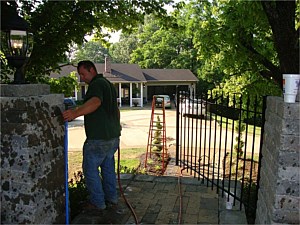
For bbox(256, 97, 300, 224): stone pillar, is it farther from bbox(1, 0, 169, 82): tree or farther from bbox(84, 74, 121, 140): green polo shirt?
bbox(1, 0, 169, 82): tree

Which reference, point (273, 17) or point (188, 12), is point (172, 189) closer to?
point (273, 17)

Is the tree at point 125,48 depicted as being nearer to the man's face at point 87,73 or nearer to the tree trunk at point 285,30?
the tree trunk at point 285,30

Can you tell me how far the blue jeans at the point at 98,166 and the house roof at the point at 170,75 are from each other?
2485 cm

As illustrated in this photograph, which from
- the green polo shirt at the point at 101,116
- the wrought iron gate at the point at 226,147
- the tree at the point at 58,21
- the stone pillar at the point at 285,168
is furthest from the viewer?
the tree at the point at 58,21

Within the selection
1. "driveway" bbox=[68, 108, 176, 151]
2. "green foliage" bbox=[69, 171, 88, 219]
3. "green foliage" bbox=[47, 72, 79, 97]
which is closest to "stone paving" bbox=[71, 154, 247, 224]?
"green foliage" bbox=[69, 171, 88, 219]

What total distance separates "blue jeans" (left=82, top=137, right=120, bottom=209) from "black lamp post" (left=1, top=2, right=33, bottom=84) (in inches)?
40.2

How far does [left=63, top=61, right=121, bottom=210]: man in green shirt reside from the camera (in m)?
3.03

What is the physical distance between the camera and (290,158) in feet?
7.22

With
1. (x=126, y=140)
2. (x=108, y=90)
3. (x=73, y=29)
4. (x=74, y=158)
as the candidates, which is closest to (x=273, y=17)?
(x=108, y=90)

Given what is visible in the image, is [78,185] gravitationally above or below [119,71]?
below

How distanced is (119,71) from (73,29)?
76.9 ft

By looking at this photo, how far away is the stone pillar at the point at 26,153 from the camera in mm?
2484

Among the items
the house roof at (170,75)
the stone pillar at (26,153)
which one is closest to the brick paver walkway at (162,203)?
the stone pillar at (26,153)

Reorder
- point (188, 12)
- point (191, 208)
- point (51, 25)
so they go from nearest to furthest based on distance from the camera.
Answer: point (191, 208)
point (51, 25)
point (188, 12)
